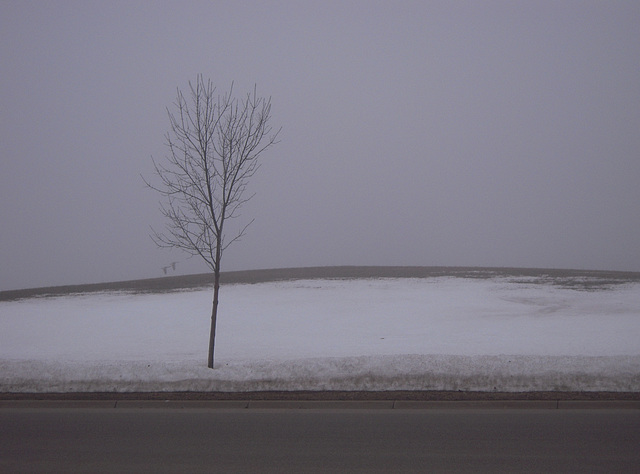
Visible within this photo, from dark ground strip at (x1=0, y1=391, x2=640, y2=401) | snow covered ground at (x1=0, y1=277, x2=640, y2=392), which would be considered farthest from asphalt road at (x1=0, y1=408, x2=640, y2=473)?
snow covered ground at (x1=0, y1=277, x2=640, y2=392)

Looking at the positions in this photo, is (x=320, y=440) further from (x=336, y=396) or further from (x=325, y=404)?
(x=336, y=396)

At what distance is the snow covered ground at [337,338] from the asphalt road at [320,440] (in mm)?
1633

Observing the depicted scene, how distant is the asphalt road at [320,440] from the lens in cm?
609

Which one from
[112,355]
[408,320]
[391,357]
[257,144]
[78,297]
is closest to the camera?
[391,357]

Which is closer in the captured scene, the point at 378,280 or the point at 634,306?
the point at 634,306

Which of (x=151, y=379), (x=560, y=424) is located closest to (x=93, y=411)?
(x=151, y=379)

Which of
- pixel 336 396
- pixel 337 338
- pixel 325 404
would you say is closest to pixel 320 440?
pixel 325 404

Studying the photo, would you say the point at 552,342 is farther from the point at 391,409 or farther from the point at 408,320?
the point at 391,409

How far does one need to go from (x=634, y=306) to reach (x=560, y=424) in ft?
53.5

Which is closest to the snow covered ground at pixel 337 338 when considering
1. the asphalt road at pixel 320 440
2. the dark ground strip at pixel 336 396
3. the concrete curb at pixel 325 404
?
the dark ground strip at pixel 336 396

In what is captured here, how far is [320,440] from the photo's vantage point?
22.9 feet

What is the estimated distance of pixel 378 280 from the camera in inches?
1361

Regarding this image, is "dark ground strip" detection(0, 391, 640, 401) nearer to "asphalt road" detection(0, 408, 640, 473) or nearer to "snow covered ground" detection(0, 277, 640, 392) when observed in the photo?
"snow covered ground" detection(0, 277, 640, 392)

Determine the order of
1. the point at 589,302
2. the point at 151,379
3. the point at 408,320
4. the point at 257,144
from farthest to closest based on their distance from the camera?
the point at 589,302, the point at 408,320, the point at 257,144, the point at 151,379
